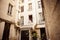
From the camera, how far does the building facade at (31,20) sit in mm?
14914

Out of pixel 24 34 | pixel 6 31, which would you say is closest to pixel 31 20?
pixel 24 34

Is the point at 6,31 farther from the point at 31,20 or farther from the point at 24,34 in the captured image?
the point at 31,20

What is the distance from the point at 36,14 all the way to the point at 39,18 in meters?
0.95

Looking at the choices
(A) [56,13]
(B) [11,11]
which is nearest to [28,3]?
(B) [11,11]

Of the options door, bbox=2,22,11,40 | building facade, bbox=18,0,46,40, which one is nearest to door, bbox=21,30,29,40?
building facade, bbox=18,0,46,40

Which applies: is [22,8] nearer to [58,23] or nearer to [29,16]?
[29,16]

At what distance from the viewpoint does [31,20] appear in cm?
1692

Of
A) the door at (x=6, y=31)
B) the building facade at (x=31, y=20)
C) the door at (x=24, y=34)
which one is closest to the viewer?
the door at (x=6, y=31)

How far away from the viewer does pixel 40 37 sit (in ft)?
47.8

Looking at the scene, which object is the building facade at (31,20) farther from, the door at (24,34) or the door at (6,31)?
the door at (6,31)

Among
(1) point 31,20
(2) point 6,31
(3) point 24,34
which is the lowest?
(3) point 24,34

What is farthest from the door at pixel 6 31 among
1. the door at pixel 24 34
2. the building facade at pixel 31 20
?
the door at pixel 24 34

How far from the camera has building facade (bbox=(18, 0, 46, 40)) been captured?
14.9 m

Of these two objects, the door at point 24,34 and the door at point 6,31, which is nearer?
the door at point 6,31
